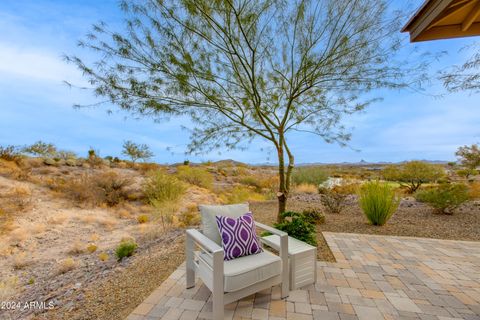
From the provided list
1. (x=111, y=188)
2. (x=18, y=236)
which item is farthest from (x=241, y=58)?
(x=111, y=188)

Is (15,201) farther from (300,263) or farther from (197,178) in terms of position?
(300,263)

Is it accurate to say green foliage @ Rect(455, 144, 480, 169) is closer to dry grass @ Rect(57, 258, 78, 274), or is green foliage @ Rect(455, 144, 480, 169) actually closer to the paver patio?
the paver patio

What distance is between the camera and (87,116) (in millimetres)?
3121

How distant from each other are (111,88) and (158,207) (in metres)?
3.48

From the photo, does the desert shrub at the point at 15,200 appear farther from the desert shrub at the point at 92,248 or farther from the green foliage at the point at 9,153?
the green foliage at the point at 9,153

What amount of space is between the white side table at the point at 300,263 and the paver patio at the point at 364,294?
9cm

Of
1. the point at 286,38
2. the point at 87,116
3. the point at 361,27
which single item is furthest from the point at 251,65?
the point at 87,116

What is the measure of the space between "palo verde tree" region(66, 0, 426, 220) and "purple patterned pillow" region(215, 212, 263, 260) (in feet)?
5.84

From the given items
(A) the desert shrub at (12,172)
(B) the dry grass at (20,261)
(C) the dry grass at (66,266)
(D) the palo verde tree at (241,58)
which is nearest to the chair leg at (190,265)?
(D) the palo verde tree at (241,58)

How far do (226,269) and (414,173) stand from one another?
937 cm

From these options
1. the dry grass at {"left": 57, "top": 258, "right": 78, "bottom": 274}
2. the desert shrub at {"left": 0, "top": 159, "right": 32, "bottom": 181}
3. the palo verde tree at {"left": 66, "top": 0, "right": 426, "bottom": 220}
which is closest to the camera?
the palo verde tree at {"left": 66, "top": 0, "right": 426, "bottom": 220}

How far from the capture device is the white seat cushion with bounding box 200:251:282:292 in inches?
73.2

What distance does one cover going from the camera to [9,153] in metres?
9.30

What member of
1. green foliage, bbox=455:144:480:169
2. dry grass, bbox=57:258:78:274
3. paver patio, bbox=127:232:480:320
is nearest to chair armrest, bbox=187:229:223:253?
paver patio, bbox=127:232:480:320
